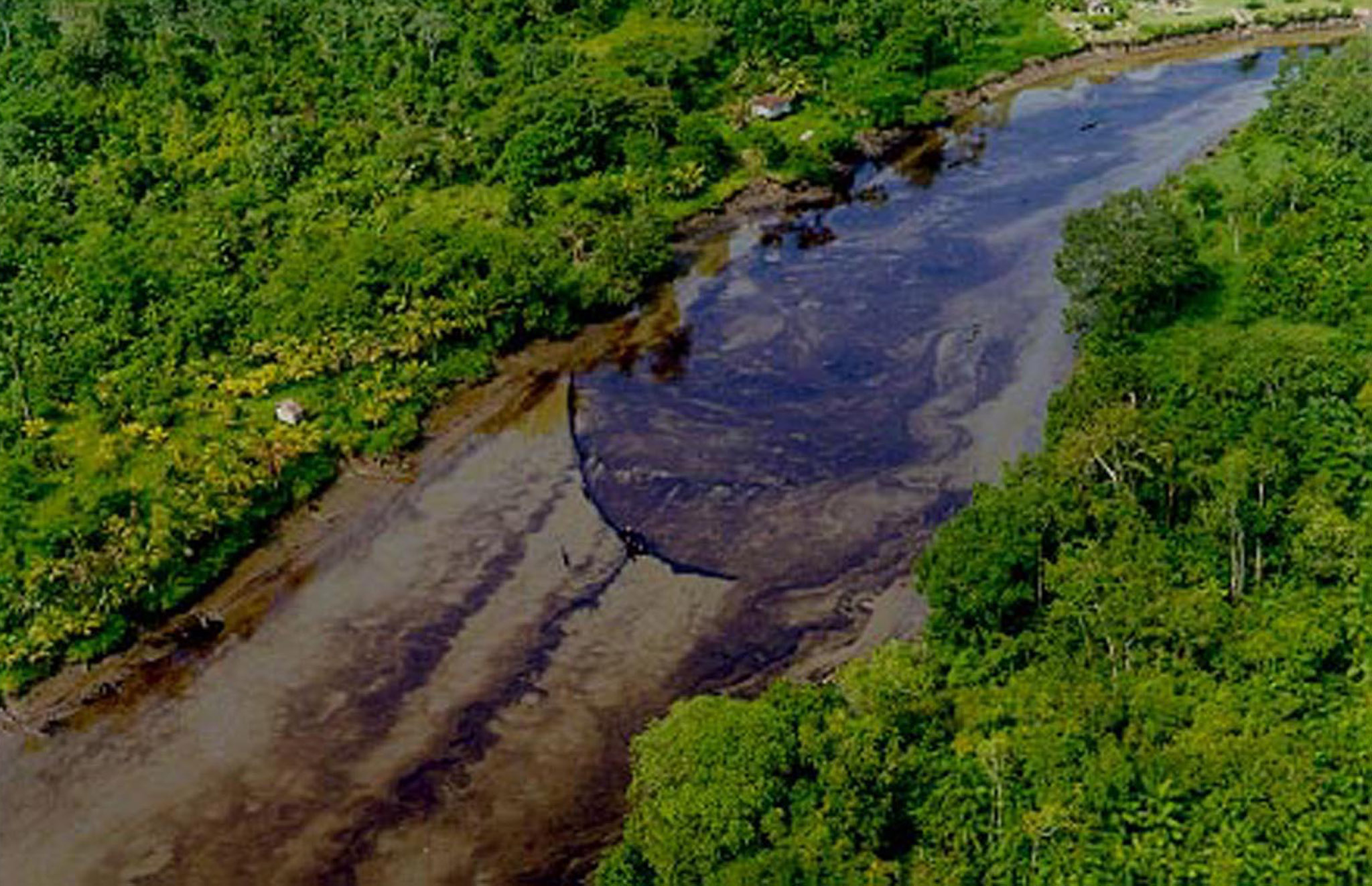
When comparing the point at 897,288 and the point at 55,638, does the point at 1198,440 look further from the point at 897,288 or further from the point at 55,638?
the point at 55,638

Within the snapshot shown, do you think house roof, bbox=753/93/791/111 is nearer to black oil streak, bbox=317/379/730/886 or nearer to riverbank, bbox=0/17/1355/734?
riverbank, bbox=0/17/1355/734

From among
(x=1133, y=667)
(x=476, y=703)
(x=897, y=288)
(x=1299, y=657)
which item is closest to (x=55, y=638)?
(x=476, y=703)

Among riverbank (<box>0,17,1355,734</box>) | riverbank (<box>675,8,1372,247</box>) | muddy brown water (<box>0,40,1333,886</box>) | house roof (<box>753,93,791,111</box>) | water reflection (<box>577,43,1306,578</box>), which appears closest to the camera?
muddy brown water (<box>0,40,1333,886</box>)

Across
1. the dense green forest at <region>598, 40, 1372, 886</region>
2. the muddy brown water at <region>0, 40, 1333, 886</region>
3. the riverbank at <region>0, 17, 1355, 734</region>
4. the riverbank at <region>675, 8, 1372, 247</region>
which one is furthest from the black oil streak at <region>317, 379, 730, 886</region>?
the riverbank at <region>675, 8, 1372, 247</region>

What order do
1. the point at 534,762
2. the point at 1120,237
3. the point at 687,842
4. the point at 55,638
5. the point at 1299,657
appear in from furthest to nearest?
the point at 1120,237, the point at 55,638, the point at 534,762, the point at 1299,657, the point at 687,842

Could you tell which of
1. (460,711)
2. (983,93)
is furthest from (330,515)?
(983,93)

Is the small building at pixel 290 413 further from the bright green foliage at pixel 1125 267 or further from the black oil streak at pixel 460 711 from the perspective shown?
the bright green foliage at pixel 1125 267
